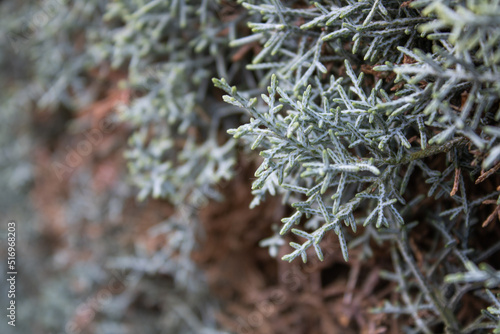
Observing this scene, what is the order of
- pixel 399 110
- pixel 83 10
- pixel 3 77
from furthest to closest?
1. pixel 3 77
2. pixel 83 10
3. pixel 399 110

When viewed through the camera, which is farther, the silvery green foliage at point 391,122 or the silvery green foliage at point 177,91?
the silvery green foliage at point 177,91

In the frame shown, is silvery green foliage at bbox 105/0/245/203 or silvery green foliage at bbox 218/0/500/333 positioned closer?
silvery green foliage at bbox 218/0/500/333

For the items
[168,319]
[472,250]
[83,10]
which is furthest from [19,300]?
[472,250]

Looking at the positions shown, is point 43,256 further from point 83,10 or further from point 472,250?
point 472,250

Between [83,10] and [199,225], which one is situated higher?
[83,10]

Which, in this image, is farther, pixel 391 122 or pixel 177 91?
pixel 177 91
